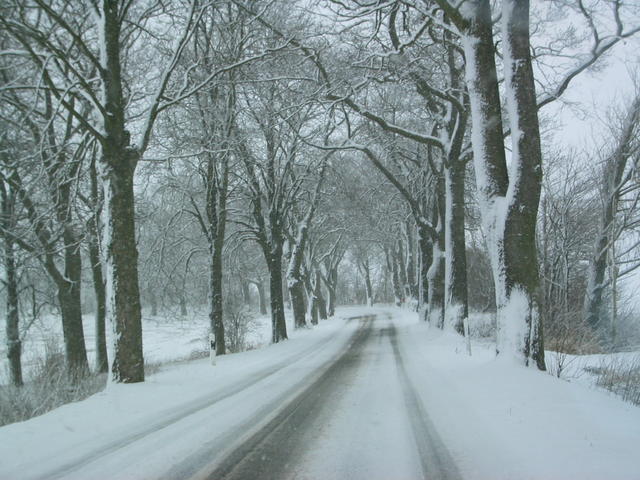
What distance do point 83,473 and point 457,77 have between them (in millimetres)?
13717

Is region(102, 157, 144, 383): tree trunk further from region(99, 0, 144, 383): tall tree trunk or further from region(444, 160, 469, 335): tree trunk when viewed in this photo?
region(444, 160, 469, 335): tree trunk

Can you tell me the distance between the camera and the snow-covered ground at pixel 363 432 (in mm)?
3697

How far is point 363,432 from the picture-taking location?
4.58 m

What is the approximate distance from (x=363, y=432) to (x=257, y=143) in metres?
14.3

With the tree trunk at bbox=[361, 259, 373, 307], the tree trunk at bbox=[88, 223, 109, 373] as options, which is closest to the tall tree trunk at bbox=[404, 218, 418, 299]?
the tree trunk at bbox=[361, 259, 373, 307]

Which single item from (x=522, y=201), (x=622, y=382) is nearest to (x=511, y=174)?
(x=522, y=201)

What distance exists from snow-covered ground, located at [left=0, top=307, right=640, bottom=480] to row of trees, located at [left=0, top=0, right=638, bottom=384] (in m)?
1.29

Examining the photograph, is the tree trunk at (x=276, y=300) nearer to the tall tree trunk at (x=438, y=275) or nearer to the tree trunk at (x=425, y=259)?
the tall tree trunk at (x=438, y=275)

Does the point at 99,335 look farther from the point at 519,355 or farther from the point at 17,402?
the point at 519,355

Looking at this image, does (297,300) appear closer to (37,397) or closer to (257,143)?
(257,143)

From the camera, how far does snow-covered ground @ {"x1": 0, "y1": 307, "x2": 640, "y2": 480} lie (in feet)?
12.1

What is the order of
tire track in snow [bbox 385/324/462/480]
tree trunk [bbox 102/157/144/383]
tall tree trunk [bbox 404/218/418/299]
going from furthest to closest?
1. tall tree trunk [bbox 404/218/418/299]
2. tree trunk [bbox 102/157/144/383]
3. tire track in snow [bbox 385/324/462/480]

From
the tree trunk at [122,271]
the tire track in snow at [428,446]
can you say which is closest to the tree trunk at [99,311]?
the tree trunk at [122,271]

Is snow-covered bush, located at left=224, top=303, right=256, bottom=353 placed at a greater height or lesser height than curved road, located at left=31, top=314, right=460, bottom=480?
lesser
